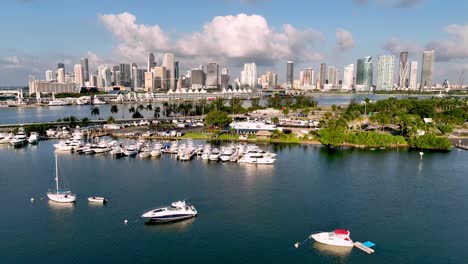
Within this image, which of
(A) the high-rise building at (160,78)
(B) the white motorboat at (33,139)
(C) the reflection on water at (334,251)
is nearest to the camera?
(C) the reflection on water at (334,251)

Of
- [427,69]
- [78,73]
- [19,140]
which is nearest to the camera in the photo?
[19,140]

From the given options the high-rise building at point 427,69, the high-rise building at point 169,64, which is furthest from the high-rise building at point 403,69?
the high-rise building at point 169,64

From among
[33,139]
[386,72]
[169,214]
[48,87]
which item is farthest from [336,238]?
[386,72]

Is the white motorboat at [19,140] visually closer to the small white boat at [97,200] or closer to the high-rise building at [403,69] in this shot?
the small white boat at [97,200]

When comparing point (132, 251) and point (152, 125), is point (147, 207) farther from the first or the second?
point (152, 125)

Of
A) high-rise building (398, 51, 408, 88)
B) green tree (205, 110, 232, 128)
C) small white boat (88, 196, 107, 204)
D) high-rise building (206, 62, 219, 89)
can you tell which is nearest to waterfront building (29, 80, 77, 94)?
high-rise building (206, 62, 219, 89)

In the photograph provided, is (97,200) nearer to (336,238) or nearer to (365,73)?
(336,238)
